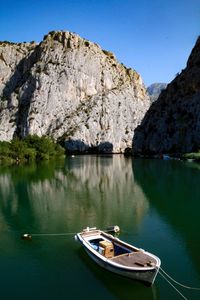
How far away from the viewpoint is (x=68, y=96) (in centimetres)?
17762

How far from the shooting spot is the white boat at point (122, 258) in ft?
55.5

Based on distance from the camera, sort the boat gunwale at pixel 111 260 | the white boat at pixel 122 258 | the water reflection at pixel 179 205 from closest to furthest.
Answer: the boat gunwale at pixel 111 260
the white boat at pixel 122 258
the water reflection at pixel 179 205

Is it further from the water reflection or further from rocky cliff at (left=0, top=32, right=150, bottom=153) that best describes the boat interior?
rocky cliff at (left=0, top=32, right=150, bottom=153)

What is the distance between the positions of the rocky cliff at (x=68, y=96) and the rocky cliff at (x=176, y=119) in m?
29.7

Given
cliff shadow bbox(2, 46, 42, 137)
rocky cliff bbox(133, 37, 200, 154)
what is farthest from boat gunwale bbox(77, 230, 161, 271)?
cliff shadow bbox(2, 46, 42, 137)

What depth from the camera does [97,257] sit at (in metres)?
19.2

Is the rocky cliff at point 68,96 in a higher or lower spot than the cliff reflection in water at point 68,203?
higher

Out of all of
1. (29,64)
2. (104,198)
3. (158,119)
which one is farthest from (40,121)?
(104,198)

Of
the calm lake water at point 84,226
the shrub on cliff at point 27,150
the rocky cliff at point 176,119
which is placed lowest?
the calm lake water at point 84,226

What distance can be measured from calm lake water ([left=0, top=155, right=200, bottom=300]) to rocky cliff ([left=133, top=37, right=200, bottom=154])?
75.2m

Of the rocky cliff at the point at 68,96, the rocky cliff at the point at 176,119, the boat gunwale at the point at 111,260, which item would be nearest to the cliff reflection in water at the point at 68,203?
the boat gunwale at the point at 111,260

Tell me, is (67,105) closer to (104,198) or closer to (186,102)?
(186,102)

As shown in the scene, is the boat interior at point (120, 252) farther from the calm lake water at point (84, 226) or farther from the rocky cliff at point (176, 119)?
the rocky cliff at point (176, 119)

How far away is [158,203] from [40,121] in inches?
5343
